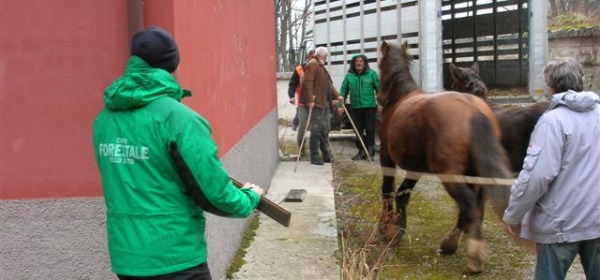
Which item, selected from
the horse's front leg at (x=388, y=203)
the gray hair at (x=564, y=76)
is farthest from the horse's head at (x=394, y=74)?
the gray hair at (x=564, y=76)

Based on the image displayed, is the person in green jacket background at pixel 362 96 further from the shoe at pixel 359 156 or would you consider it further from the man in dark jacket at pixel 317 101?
the man in dark jacket at pixel 317 101

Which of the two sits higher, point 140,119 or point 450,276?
point 140,119

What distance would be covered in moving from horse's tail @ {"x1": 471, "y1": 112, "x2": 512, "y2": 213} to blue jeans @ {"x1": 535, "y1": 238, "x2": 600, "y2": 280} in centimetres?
107

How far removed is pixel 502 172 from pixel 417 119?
3.10ft

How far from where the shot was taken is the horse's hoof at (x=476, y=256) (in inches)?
189

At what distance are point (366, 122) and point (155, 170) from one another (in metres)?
8.98

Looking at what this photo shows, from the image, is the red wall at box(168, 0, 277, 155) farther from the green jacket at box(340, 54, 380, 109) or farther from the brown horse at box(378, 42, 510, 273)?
the green jacket at box(340, 54, 380, 109)

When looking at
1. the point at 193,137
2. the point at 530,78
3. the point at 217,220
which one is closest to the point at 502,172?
the point at 217,220

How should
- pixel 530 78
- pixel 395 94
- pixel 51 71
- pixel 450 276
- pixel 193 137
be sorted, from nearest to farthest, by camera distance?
pixel 193 137, pixel 51 71, pixel 450 276, pixel 395 94, pixel 530 78

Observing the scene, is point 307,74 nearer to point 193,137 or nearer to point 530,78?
point 530,78

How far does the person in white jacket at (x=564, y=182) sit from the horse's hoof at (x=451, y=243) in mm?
2019

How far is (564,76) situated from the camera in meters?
3.53

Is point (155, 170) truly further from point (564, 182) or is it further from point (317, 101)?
point (317, 101)

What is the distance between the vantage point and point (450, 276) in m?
5.13
